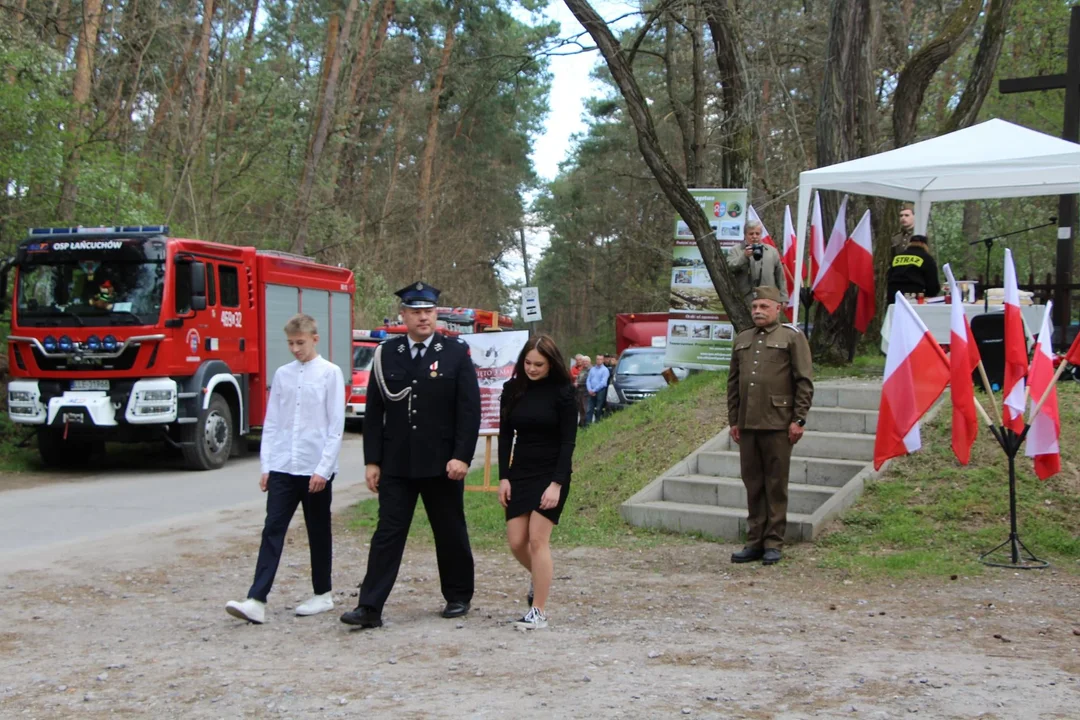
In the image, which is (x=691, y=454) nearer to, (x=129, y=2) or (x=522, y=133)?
(x=129, y=2)

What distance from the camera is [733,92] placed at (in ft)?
53.7

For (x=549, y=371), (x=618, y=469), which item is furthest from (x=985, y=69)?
(x=549, y=371)

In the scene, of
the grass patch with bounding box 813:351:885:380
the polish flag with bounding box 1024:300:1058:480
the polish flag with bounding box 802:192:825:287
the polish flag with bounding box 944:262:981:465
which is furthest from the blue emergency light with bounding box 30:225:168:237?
the polish flag with bounding box 1024:300:1058:480

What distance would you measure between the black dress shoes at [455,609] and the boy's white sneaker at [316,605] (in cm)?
74

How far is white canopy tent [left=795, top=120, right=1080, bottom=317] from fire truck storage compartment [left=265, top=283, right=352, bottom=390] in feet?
28.5

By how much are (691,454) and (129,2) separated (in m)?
17.2

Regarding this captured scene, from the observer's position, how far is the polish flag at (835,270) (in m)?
12.6

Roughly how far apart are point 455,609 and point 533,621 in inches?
23.6

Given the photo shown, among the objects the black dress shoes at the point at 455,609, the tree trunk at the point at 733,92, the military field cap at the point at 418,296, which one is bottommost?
the black dress shoes at the point at 455,609

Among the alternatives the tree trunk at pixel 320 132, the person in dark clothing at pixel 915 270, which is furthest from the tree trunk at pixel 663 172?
the tree trunk at pixel 320 132

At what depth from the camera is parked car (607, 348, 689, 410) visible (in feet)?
74.6

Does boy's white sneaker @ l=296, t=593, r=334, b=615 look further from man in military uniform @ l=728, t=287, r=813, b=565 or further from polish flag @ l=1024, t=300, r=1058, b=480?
polish flag @ l=1024, t=300, r=1058, b=480

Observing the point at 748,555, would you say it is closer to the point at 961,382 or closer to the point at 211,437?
the point at 961,382

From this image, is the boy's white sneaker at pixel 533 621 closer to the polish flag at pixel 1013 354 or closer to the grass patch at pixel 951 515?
the grass patch at pixel 951 515
